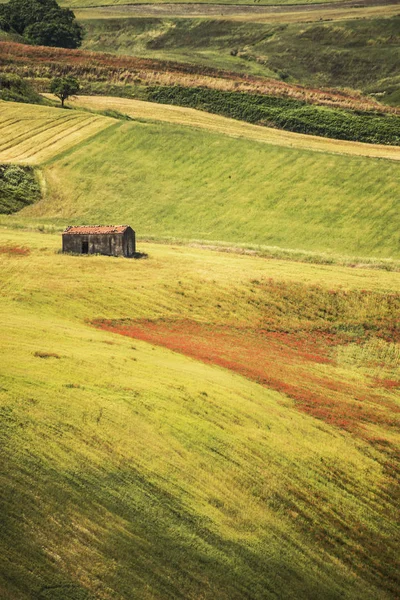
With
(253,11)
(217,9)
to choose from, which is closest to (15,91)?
(217,9)

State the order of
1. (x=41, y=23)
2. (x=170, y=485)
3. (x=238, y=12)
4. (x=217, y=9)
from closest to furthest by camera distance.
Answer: (x=170, y=485) → (x=41, y=23) → (x=238, y=12) → (x=217, y=9)

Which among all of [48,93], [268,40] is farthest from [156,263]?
[268,40]

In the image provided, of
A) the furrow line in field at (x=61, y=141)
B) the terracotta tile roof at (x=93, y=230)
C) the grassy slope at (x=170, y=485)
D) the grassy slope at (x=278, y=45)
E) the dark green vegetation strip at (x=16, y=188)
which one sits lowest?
the grassy slope at (x=170, y=485)

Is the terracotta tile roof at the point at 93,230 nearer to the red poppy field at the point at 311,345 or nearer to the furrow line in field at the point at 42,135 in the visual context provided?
A: the red poppy field at the point at 311,345

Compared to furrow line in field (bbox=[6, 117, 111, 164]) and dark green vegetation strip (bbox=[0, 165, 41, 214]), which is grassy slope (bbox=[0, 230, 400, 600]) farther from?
furrow line in field (bbox=[6, 117, 111, 164])

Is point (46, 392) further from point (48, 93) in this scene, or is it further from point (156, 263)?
point (48, 93)

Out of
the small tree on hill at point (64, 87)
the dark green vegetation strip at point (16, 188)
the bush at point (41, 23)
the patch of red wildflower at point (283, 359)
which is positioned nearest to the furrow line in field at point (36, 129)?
the small tree on hill at point (64, 87)

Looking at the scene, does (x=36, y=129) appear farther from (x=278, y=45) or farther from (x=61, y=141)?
(x=278, y=45)
